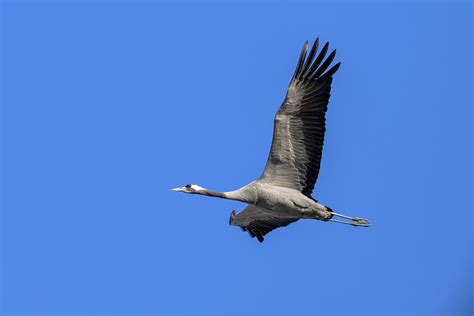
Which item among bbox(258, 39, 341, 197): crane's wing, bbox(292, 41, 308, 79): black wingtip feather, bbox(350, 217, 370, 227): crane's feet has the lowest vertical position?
bbox(350, 217, 370, 227): crane's feet

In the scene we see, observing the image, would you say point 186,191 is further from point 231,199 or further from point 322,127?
point 322,127

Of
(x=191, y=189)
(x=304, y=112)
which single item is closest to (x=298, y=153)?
(x=304, y=112)

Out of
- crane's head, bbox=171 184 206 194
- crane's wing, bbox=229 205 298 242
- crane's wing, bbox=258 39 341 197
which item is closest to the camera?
crane's wing, bbox=258 39 341 197

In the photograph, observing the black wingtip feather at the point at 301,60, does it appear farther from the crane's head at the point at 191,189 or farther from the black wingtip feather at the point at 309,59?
the crane's head at the point at 191,189

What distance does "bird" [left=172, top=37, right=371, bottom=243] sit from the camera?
87.7 ft

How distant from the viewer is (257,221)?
1165 inches

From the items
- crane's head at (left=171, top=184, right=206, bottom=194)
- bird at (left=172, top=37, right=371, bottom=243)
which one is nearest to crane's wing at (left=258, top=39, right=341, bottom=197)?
bird at (left=172, top=37, right=371, bottom=243)

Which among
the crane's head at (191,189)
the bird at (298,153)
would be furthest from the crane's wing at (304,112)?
the crane's head at (191,189)

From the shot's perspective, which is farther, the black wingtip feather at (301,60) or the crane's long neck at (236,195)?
the crane's long neck at (236,195)

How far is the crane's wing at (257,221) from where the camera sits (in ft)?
95.5

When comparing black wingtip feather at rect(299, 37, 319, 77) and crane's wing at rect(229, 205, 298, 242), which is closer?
black wingtip feather at rect(299, 37, 319, 77)

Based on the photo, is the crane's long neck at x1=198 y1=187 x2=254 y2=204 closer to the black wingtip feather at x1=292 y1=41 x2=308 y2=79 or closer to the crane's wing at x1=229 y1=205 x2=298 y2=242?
the crane's wing at x1=229 y1=205 x2=298 y2=242

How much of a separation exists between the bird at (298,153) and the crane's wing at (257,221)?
1.34 meters

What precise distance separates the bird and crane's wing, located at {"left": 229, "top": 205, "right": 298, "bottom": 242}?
134 centimetres
